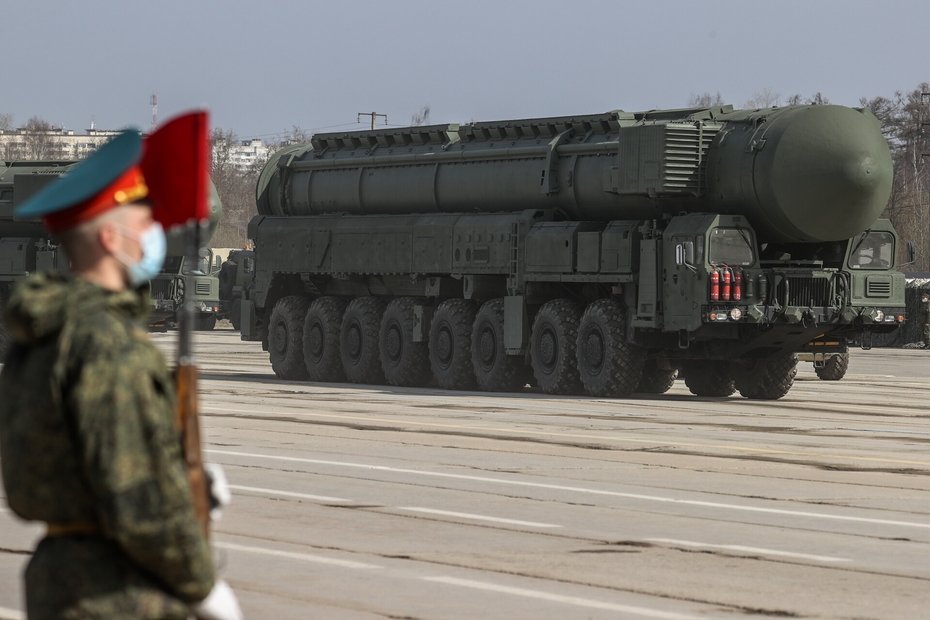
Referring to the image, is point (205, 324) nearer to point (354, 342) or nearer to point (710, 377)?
point (354, 342)

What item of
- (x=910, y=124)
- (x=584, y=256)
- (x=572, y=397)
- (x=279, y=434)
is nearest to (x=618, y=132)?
(x=584, y=256)

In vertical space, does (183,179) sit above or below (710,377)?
above

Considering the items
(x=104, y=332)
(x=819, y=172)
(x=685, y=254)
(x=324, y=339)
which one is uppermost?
(x=819, y=172)

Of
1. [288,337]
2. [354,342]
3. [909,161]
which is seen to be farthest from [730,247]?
[909,161]

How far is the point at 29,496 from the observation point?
4133 millimetres

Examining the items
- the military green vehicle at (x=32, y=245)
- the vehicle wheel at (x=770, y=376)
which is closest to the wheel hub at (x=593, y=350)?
→ the vehicle wheel at (x=770, y=376)

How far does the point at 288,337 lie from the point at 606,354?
846 cm

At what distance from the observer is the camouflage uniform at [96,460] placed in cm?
401

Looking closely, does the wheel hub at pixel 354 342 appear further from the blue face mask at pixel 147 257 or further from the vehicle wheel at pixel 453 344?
the blue face mask at pixel 147 257

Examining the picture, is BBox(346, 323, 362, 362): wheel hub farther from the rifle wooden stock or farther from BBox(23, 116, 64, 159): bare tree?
BBox(23, 116, 64, 159): bare tree

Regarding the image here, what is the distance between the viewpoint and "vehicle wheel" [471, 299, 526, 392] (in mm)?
28219

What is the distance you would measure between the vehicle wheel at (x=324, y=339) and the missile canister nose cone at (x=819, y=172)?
9.23 meters

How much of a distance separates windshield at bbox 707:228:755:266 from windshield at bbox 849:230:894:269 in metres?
1.89

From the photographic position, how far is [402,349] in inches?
1190
